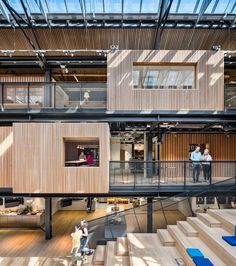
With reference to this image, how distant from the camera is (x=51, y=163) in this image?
9.92 meters

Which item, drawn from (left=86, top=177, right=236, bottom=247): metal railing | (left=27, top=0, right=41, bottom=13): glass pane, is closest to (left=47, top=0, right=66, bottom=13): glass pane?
(left=27, top=0, right=41, bottom=13): glass pane

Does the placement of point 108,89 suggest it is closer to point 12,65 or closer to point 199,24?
point 199,24

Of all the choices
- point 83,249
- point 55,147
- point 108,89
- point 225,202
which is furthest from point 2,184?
point 225,202

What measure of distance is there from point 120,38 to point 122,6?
5.98 feet

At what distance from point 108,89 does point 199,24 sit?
5.91m

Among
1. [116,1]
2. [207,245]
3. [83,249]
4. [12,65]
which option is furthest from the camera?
[12,65]

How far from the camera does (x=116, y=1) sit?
10.8 metres

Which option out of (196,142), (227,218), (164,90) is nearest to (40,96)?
(164,90)

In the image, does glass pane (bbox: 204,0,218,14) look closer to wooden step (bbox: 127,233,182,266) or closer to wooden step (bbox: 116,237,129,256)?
wooden step (bbox: 127,233,182,266)

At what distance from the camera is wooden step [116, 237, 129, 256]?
702 centimetres

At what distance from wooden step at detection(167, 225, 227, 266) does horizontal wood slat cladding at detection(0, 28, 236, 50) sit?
964cm

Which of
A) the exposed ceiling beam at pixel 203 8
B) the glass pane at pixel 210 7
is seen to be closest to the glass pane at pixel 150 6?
the exposed ceiling beam at pixel 203 8

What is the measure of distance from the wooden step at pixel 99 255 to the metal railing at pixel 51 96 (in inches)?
216

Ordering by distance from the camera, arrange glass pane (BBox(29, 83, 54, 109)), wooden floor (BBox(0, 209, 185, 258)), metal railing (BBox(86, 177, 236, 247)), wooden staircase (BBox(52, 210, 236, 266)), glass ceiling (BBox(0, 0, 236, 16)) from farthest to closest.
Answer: glass ceiling (BBox(0, 0, 236, 16)), glass pane (BBox(29, 83, 54, 109)), wooden floor (BBox(0, 209, 185, 258)), metal railing (BBox(86, 177, 236, 247)), wooden staircase (BBox(52, 210, 236, 266))
